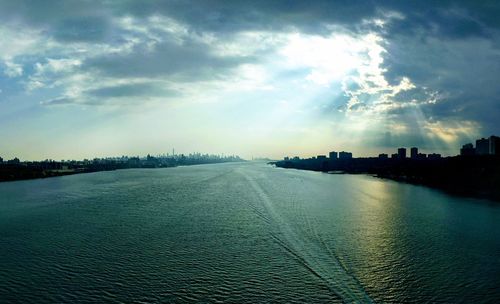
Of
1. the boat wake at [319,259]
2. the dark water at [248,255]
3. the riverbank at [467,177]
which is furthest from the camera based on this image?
the riverbank at [467,177]

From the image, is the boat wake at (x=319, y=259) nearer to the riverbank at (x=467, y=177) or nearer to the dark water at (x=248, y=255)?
the dark water at (x=248, y=255)

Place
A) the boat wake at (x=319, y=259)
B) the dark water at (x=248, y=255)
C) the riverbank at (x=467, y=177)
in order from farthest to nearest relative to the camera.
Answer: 1. the riverbank at (x=467, y=177)
2. the dark water at (x=248, y=255)
3. the boat wake at (x=319, y=259)

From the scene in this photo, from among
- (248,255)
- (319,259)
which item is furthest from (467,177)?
(248,255)

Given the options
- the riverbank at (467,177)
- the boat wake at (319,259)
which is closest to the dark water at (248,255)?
the boat wake at (319,259)

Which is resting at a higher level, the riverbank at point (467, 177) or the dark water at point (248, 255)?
the riverbank at point (467, 177)

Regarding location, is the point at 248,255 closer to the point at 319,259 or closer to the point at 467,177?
the point at 319,259

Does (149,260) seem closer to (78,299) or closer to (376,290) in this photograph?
(78,299)

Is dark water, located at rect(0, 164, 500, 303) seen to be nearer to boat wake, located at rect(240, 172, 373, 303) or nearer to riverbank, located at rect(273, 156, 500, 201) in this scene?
boat wake, located at rect(240, 172, 373, 303)

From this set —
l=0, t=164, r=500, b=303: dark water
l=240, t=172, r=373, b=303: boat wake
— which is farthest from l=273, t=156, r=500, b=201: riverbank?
l=240, t=172, r=373, b=303: boat wake

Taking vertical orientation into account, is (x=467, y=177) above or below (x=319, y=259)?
above
